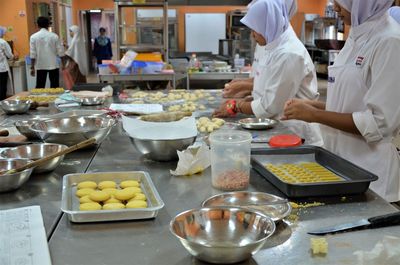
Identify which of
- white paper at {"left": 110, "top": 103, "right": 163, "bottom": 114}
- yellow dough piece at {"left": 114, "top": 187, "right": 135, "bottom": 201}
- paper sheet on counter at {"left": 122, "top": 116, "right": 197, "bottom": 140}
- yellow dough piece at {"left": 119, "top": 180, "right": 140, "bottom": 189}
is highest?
paper sheet on counter at {"left": 122, "top": 116, "right": 197, "bottom": 140}

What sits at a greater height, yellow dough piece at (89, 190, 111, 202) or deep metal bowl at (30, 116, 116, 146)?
deep metal bowl at (30, 116, 116, 146)

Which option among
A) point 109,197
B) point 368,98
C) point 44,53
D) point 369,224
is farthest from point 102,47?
Result: point 369,224

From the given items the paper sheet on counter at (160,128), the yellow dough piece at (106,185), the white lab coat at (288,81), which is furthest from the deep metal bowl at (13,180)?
the white lab coat at (288,81)

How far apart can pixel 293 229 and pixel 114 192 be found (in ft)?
1.69

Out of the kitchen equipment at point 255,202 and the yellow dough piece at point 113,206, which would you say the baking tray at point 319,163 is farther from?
the yellow dough piece at point 113,206

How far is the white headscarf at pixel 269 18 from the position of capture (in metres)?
2.65

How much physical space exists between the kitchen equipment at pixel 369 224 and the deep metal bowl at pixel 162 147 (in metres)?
0.71

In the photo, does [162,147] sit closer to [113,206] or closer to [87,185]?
[87,185]

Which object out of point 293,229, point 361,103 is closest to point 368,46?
point 361,103

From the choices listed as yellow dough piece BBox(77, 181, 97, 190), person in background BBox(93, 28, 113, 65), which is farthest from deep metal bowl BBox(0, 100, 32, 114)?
person in background BBox(93, 28, 113, 65)

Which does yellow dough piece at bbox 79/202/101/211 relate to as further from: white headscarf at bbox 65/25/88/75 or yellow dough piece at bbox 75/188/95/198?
white headscarf at bbox 65/25/88/75

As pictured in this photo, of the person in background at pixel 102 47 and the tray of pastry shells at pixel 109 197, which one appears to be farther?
the person in background at pixel 102 47

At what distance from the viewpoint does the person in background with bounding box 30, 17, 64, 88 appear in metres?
7.75

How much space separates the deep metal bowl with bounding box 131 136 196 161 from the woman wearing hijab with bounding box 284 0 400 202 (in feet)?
1.77
